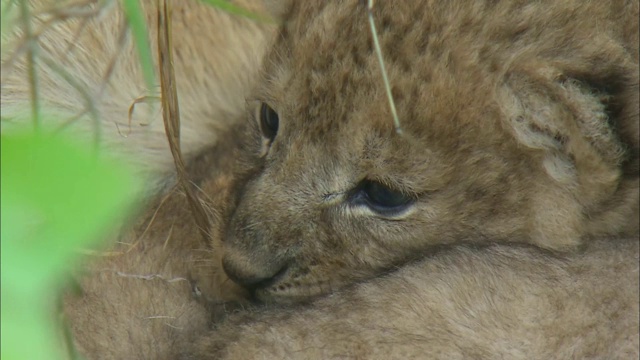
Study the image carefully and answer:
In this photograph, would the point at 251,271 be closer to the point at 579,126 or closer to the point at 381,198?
the point at 381,198

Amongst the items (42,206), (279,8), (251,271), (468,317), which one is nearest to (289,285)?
(251,271)

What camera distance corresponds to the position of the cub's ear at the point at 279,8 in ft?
6.98

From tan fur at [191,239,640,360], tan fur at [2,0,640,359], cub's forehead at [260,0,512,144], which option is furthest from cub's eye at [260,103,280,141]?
tan fur at [191,239,640,360]

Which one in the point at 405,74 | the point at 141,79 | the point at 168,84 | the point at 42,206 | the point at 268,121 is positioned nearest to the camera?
the point at 42,206

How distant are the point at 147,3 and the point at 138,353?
0.88 meters

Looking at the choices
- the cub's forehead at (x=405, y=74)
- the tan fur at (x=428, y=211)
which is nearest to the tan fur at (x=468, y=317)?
the tan fur at (x=428, y=211)

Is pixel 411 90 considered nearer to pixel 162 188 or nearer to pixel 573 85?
pixel 573 85

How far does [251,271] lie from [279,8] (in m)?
0.64

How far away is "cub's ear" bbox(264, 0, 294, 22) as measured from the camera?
6.98ft

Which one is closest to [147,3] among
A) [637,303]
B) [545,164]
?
[545,164]

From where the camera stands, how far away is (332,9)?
196 cm

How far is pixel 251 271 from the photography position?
6.27ft

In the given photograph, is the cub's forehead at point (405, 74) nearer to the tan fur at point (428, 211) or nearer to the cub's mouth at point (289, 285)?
the tan fur at point (428, 211)

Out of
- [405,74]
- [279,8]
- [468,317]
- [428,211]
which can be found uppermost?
[279,8]
